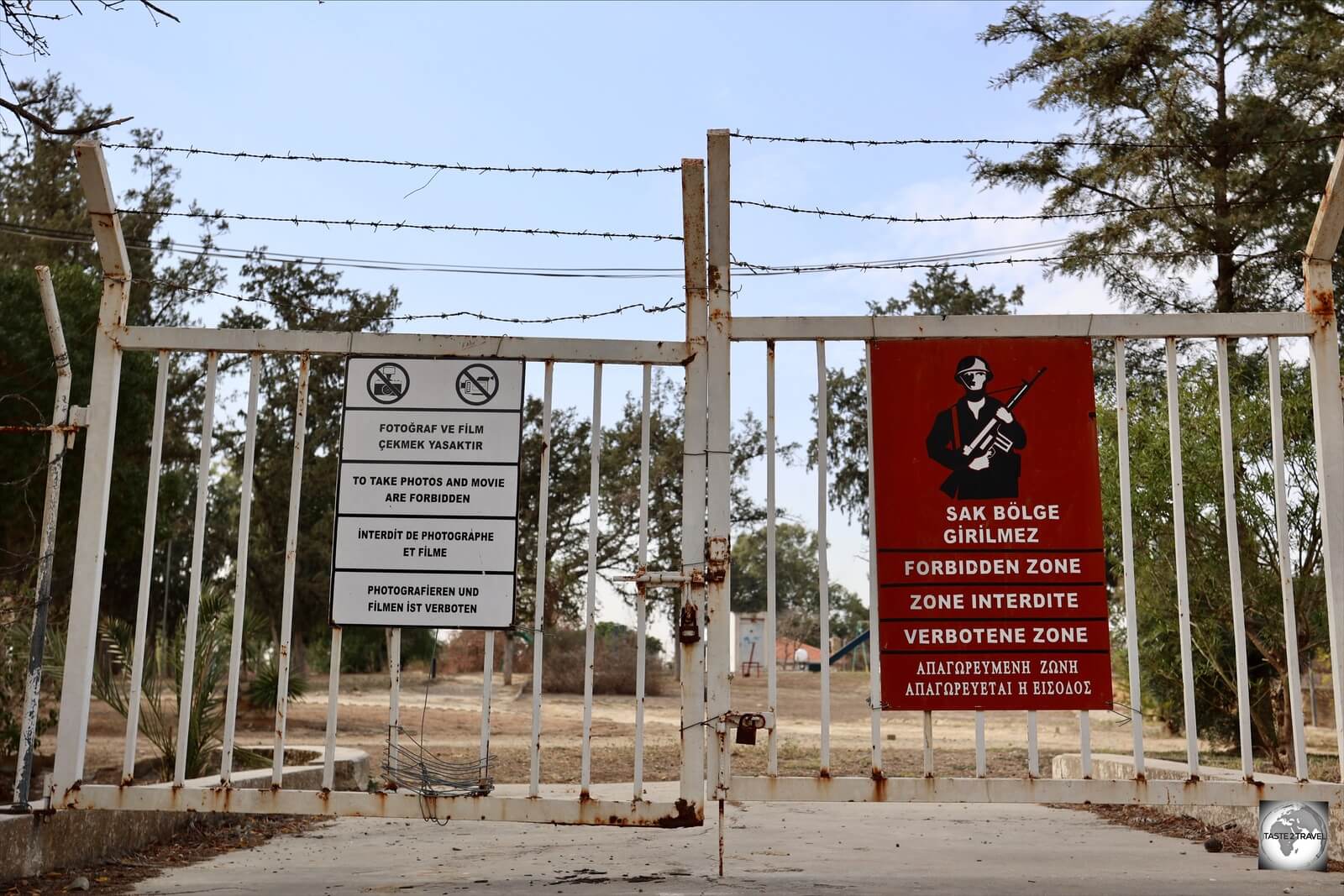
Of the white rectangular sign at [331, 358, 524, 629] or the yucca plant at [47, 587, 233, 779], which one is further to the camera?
the yucca plant at [47, 587, 233, 779]

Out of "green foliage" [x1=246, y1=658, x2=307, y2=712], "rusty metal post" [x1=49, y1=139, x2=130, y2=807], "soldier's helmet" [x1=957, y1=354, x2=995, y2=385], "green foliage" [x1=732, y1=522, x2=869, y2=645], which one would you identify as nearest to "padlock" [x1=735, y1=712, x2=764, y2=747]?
"soldier's helmet" [x1=957, y1=354, x2=995, y2=385]

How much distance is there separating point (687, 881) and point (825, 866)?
884 millimetres

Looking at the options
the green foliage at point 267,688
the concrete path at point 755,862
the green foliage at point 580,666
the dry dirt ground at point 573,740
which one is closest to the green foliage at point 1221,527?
the dry dirt ground at point 573,740

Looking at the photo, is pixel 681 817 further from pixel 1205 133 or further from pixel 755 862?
pixel 1205 133

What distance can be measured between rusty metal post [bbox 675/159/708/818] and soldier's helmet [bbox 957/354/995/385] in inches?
40.8

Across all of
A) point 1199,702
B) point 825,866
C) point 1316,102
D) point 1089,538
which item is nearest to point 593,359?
point 1089,538

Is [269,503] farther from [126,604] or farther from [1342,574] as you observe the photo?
[1342,574]

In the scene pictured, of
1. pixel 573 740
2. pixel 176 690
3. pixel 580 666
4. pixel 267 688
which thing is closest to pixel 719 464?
pixel 176 690

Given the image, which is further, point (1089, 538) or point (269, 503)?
point (269, 503)

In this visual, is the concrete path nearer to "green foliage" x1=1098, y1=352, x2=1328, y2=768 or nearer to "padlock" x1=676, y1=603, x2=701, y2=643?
"padlock" x1=676, y1=603, x2=701, y2=643

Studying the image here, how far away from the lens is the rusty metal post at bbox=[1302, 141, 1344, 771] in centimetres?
456

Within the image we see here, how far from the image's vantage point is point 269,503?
95.8 feet

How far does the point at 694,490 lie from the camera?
4.66 metres

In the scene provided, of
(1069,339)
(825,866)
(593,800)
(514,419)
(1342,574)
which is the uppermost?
(1069,339)
